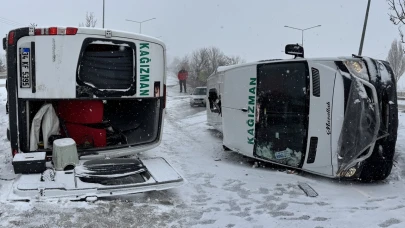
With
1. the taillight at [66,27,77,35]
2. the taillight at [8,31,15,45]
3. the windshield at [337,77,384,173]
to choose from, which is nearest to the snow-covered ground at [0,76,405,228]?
the windshield at [337,77,384,173]

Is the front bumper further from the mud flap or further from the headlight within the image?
the mud flap

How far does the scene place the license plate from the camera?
4.88 meters

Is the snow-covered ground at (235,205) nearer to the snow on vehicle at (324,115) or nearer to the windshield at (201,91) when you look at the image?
the snow on vehicle at (324,115)

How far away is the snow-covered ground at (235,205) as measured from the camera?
3.87 meters

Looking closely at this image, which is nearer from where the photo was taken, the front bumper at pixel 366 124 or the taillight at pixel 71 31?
the taillight at pixel 71 31

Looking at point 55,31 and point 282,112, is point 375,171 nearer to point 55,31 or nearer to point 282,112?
point 282,112

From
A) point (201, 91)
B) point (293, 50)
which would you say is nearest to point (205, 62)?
point (201, 91)

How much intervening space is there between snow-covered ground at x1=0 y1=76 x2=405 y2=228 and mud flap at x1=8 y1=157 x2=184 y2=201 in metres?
0.11

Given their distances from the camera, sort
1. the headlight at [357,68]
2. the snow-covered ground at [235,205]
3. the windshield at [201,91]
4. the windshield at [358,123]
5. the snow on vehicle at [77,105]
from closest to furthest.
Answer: the snow-covered ground at [235,205] < the snow on vehicle at [77,105] < the windshield at [358,123] < the headlight at [357,68] < the windshield at [201,91]

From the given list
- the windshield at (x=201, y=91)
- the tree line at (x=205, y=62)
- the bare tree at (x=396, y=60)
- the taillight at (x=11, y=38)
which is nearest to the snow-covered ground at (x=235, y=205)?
the taillight at (x=11, y=38)

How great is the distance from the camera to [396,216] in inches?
163

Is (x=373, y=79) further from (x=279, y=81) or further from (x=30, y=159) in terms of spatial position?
(x=30, y=159)

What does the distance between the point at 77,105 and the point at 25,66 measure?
4.95ft

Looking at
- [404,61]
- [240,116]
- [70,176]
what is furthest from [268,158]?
[404,61]
